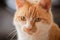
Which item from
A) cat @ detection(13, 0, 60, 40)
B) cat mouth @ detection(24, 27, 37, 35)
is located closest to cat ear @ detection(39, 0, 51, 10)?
cat @ detection(13, 0, 60, 40)

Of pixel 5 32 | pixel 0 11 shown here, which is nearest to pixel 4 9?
pixel 0 11

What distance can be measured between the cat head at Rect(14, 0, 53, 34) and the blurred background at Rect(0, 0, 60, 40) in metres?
0.07

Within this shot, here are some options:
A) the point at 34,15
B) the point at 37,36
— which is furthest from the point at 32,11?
the point at 37,36

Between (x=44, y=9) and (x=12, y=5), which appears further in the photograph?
(x=12, y=5)

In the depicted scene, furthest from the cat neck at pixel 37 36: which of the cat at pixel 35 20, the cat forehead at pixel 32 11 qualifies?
the cat forehead at pixel 32 11

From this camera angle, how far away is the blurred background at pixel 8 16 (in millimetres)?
715

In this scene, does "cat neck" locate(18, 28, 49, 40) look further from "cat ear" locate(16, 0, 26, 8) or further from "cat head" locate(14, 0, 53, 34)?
"cat ear" locate(16, 0, 26, 8)

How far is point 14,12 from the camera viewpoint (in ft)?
2.36

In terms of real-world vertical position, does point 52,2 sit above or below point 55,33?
above

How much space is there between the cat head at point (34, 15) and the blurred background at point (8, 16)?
66 mm

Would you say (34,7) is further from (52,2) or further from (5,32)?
(5,32)

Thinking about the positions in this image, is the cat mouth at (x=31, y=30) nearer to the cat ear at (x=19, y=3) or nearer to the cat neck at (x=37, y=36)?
the cat neck at (x=37, y=36)

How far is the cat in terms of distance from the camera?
25.6 inches

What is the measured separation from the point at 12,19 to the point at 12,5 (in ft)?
0.28
